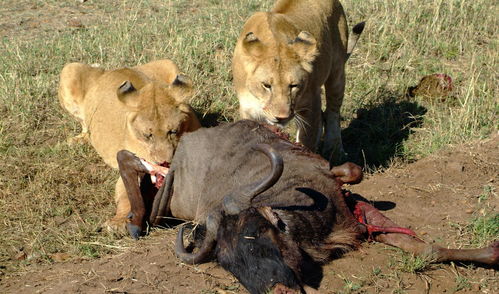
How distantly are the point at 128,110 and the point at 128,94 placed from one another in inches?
9.2

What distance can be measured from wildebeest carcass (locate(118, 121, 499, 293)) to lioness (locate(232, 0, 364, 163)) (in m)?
1.01

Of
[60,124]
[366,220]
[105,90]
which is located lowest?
[60,124]

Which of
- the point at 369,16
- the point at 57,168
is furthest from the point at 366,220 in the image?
the point at 369,16

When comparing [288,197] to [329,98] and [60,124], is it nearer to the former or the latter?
[329,98]

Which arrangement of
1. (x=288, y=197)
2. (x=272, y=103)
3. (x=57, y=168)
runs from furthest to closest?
1. (x=57, y=168)
2. (x=272, y=103)
3. (x=288, y=197)

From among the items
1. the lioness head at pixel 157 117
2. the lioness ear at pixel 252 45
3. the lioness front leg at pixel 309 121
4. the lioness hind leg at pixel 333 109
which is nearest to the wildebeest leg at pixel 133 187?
the lioness head at pixel 157 117

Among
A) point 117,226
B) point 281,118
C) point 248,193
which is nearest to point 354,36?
point 281,118

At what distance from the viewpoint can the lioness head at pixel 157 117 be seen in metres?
5.55

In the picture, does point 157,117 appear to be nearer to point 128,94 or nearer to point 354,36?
point 128,94

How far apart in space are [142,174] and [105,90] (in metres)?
1.94

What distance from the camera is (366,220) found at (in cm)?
460

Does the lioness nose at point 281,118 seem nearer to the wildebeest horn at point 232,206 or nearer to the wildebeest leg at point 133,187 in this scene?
the wildebeest leg at point 133,187

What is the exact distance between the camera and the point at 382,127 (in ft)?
25.5

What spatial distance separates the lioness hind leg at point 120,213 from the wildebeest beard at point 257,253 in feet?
4.96
